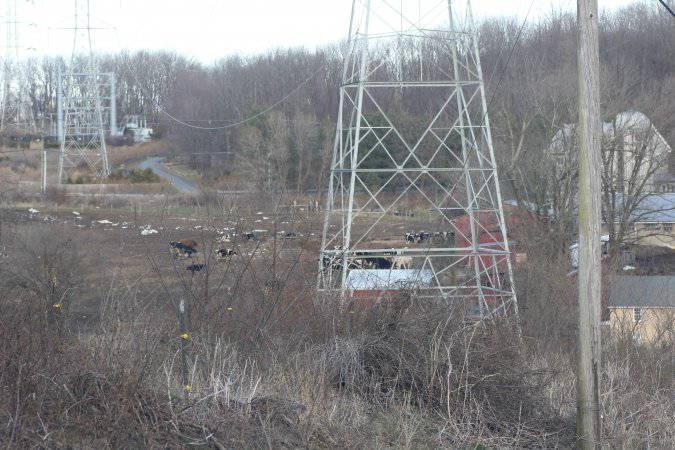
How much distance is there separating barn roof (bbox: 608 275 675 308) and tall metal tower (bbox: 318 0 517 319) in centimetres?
279

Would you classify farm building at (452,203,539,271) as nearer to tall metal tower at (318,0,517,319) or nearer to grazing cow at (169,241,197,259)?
tall metal tower at (318,0,517,319)

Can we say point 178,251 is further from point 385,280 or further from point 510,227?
point 510,227

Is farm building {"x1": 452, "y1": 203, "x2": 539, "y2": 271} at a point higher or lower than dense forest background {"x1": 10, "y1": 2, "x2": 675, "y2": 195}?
lower

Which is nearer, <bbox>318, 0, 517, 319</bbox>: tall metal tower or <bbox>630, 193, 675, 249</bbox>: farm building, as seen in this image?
<bbox>318, 0, 517, 319</bbox>: tall metal tower

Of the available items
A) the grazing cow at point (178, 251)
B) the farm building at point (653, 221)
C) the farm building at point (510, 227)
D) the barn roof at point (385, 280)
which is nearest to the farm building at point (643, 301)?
the farm building at point (510, 227)

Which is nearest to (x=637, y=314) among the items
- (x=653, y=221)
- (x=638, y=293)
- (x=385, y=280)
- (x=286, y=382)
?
(x=638, y=293)

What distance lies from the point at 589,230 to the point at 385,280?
4.92 m

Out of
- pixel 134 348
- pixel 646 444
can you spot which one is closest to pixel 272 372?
pixel 134 348

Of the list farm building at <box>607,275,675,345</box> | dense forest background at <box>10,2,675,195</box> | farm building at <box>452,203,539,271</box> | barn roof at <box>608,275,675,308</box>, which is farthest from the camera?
dense forest background at <box>10,2,675,195</box>

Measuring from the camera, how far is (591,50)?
6703 mm

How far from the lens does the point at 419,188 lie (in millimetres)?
19625

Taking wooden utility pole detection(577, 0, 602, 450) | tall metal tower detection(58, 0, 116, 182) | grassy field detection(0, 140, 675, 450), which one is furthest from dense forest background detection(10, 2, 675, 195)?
wooden utility pole detection(577, 0, 602, 450)

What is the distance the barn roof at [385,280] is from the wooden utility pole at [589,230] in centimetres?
293

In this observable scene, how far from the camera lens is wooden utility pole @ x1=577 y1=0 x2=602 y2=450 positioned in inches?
262
